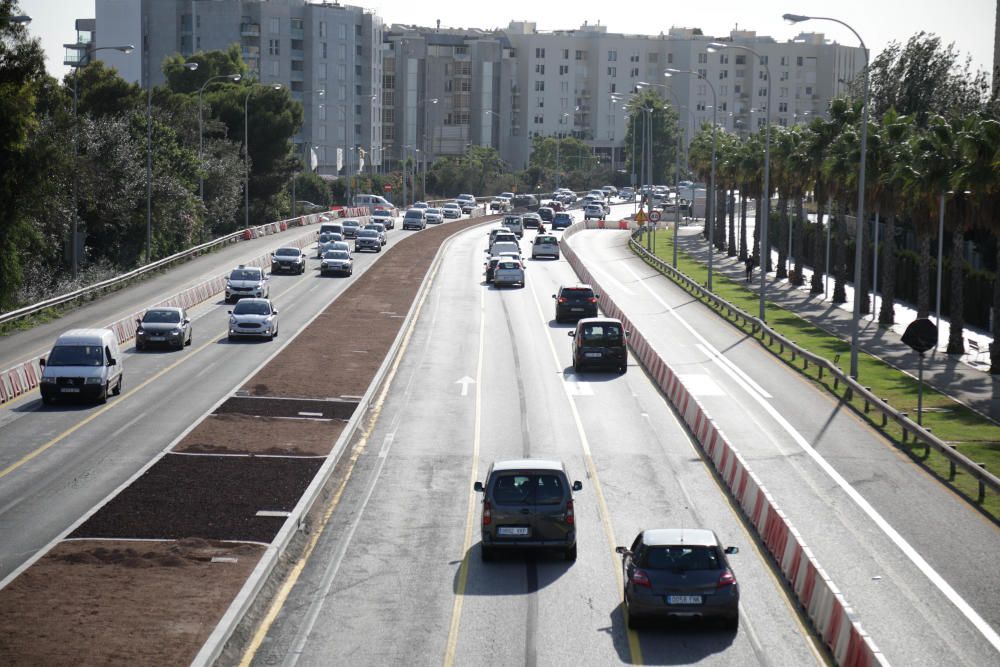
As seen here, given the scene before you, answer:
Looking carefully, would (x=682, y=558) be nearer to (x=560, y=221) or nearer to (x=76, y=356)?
(x=76, y=356)

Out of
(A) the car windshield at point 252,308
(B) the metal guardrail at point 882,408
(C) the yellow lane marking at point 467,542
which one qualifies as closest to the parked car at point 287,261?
(B) the metal guardrail at point 882,408

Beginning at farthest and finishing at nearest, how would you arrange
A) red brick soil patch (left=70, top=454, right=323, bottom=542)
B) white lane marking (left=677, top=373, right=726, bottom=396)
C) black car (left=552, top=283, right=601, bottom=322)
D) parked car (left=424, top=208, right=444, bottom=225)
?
1. parked car (left=424, top=208, right=444, bottom=225)
2. black car (left=552, top=283, right=601, bottom=322)
3. white lane marking (left=677, top=373, right=726, bottom=396)
4. red brick soil patch (left=70, top=454, right=323, bottom=542)

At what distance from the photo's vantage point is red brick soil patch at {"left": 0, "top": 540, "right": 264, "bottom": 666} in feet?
63.4

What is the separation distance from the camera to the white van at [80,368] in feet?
131

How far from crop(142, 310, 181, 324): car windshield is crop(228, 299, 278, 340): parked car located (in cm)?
268

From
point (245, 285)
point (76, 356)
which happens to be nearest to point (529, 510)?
point (76, 356)

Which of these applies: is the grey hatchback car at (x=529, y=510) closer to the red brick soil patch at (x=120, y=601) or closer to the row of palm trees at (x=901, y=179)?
the red brick soil patch at (x=120, y=601)

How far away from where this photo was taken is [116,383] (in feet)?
138

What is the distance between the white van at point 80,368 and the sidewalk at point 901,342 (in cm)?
2496

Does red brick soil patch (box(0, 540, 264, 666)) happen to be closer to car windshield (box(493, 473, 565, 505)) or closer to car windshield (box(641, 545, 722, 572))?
car windshield (box(493, 473, 565, 505))

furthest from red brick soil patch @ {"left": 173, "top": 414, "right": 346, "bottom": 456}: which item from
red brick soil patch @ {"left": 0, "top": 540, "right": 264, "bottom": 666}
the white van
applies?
red brick soil patch @ {"left": 0, "top": 540, "right": 264, "bottom": 666}

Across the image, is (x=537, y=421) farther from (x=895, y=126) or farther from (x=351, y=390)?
(x=895, y=126)

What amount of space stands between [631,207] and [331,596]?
139767 millimetres

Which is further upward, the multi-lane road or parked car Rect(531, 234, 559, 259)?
parked car Rect(531, 234, 559, 259)
